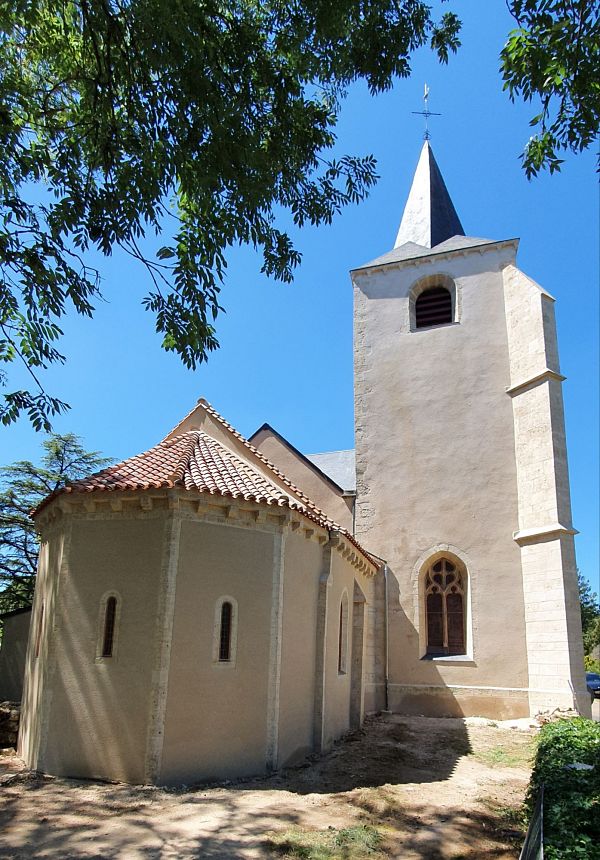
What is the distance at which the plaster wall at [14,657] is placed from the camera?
48.5 ft

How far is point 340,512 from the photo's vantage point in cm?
1781

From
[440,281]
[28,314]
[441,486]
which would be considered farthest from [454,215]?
[28,314]

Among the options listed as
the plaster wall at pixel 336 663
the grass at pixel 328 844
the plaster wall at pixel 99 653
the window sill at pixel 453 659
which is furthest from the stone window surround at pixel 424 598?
the grass at pixel 328 844

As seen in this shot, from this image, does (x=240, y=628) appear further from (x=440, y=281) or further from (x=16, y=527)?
(x=16, y=527)

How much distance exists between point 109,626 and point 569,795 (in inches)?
260

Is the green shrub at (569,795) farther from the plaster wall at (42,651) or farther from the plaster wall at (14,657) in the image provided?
the plaster wall at (14,657)

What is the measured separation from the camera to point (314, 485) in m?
18.0

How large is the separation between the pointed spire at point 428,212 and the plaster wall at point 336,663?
12.3m

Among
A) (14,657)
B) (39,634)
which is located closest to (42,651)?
(39,634)

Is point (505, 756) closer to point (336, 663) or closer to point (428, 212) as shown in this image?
point (336, 663)

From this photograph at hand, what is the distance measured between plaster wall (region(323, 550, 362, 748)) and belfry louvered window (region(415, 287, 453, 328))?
8.92 meters

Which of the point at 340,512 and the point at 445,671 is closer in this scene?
the point at 445,671

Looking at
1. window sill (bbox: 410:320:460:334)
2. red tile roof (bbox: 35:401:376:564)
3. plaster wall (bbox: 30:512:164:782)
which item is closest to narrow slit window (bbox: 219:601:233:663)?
plaster wall (bbox: 30:512:164:782)

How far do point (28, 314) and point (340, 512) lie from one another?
1255 cm
